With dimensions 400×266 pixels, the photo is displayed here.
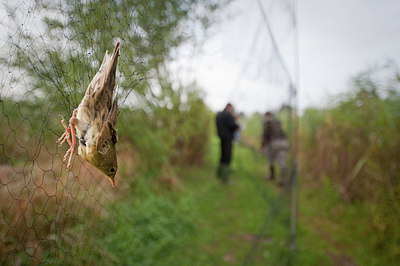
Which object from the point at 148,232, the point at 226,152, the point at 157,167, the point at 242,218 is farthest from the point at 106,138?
the point at 226,152

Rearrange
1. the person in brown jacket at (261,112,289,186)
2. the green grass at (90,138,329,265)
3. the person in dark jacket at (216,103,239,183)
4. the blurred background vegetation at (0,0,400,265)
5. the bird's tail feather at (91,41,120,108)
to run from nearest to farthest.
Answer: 1. the bird's tail feather at (91,41,120,108)
2. the blurred background vegetation at (0,0,400,265)
3. the green grass at (90,138,329,265)
4. the person in dark jacket at (216,103,239,183)
5. the person in brown jacket at (261,112,289,186)

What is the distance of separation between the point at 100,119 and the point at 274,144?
5224mm

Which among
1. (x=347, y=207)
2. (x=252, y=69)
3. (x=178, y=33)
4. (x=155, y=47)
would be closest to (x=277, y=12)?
(x=252, y=69)

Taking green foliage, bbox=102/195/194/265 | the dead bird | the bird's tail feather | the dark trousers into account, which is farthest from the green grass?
the bird's tail feather

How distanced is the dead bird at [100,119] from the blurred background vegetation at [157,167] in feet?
0.36

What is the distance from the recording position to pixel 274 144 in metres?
5.73

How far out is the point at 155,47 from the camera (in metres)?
1.37

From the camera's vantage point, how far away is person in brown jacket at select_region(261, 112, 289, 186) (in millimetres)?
4504

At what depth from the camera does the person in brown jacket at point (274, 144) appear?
177 inches

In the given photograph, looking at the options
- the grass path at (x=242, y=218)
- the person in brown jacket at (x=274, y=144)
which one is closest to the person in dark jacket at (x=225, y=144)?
the grass path at (x=242, y=218)

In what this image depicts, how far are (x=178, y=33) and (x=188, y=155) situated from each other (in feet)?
17.6

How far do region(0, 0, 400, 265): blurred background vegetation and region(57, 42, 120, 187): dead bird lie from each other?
111mm

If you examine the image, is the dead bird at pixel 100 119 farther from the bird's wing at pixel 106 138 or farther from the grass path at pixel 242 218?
the grass path at pixel 242 218

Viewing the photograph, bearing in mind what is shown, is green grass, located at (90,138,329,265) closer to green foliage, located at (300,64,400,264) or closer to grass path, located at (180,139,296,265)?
grass path, located at (180,139,296,265)
